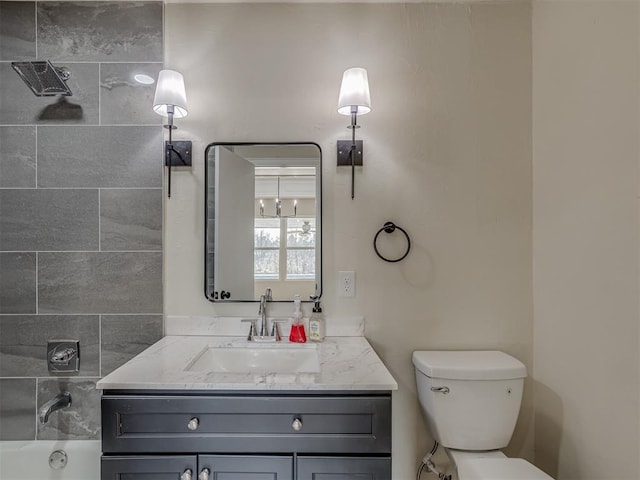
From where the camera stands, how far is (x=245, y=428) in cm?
104

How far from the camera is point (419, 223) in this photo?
1.54 metres

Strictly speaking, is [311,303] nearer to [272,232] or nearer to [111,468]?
[272,232]

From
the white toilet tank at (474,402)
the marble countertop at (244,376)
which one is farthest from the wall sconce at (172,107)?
the white toilet tank at (474,402)

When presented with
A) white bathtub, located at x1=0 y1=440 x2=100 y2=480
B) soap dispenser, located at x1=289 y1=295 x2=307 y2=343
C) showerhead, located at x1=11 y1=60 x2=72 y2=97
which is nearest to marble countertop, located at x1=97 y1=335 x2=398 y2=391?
soap dispenser, located at x1=289 y1=295 x2=307 y2=343

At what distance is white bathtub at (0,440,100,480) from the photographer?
4.77 ft

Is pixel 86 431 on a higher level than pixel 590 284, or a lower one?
lower

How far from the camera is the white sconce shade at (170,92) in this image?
139 cm

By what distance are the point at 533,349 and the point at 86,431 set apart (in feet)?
6.74

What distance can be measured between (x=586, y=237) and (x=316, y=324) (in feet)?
3.55

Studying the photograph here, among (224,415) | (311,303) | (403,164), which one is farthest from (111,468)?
(403,164)

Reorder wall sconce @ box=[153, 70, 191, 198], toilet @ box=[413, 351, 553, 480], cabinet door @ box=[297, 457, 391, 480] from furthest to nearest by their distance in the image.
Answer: wall sconce @ box=[153, 70, 191, 198] < toilet @ box=[413, 351, 553, 480] < cabinet door @ box=[297, 457, 391, 480]

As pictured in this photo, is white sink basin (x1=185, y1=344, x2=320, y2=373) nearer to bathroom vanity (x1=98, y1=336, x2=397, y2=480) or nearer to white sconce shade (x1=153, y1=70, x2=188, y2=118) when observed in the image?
bathroom vanity (x1=98, y1=336, x2=397, y2=480)

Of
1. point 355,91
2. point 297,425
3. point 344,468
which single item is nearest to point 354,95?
point 355,91

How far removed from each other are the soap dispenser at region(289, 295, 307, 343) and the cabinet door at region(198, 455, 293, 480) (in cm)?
47
